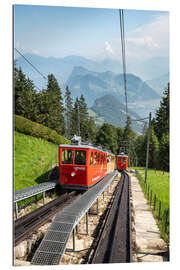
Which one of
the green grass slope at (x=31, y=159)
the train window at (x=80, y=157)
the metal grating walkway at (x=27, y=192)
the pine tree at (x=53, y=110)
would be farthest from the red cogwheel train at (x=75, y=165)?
the pine tree at (x=53, y=110)

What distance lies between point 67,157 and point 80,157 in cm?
48

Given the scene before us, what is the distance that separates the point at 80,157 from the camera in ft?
25.2

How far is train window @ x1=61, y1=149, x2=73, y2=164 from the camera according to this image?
7.72m

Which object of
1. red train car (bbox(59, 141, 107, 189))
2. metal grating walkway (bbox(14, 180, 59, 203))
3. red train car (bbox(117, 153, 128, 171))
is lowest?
red train car (bbox(117, 153, 128, 171))

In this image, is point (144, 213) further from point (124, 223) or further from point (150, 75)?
point (150, 75)

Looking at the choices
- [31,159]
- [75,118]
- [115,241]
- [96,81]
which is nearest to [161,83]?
[96,81]

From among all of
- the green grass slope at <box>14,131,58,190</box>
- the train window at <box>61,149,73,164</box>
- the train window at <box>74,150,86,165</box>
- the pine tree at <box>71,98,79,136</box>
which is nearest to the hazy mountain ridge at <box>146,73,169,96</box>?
the train window at <box>74,150,86,165</box>

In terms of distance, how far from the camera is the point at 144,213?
23.2 feet

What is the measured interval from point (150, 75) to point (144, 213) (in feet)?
14.6

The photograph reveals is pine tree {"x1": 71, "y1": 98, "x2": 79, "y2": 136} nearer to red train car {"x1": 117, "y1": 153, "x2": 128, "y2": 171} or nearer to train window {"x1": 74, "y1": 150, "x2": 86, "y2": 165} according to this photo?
train window {"x1": 74, "y1": 150, "x2": 86, "y2": 165}

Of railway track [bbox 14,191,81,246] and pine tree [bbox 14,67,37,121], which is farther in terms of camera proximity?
pine tree [bbox 14,67,37,121]

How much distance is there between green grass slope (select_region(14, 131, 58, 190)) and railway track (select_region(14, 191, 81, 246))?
112cm

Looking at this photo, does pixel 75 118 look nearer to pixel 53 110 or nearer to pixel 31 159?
pixel 53 110
